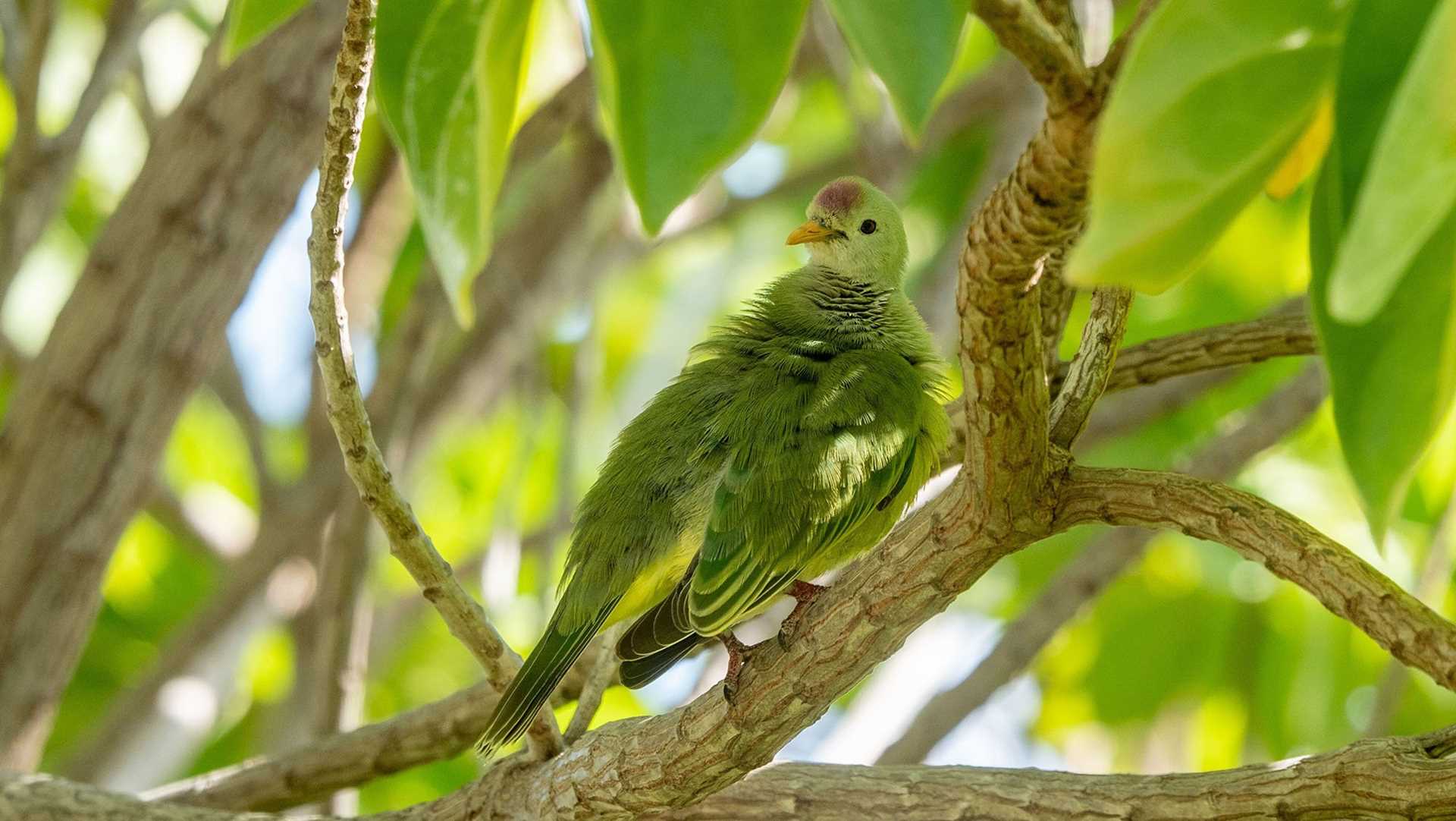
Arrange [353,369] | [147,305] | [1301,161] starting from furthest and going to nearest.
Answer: [147,305]
[353,369]
[1301,161]

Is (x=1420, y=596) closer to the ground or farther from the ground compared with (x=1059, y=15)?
closer to the ground

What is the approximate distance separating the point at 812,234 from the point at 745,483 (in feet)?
3.26

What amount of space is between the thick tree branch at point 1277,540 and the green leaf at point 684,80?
837 mm

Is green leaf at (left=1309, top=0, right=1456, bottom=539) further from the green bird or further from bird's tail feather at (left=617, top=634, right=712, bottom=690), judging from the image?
bird's tail feather at (left=617, top=634, right=712, bottom=690)

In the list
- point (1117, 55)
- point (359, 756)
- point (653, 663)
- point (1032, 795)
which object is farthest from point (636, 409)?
point (1117, 55)

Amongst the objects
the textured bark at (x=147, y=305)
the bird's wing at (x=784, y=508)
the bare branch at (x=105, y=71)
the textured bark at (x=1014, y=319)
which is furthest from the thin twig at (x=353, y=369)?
the bare branch at (x=105, y=71)

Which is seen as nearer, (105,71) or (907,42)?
(907,42)

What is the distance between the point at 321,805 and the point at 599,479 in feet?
6.32

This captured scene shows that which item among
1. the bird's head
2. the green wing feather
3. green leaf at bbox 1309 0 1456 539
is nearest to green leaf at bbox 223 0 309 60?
green leaf at bbox 1309 0 1456 539

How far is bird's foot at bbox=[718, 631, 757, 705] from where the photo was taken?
6.95 feet

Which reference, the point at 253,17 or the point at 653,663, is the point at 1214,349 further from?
the point at 253,17

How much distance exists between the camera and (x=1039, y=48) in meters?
1.19

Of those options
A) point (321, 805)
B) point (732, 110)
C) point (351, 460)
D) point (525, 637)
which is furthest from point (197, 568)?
point (732, 110)

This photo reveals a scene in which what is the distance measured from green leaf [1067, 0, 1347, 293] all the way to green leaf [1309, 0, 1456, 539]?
29 millimetres
